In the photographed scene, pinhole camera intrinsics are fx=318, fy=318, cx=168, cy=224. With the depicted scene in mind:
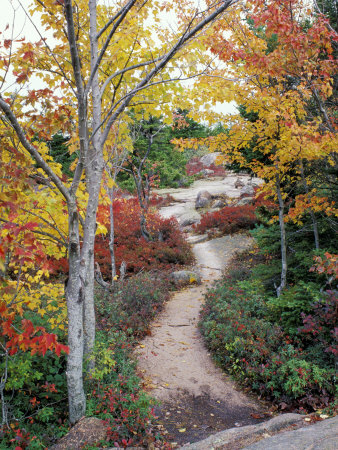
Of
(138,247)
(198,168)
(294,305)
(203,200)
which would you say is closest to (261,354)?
(294,305)

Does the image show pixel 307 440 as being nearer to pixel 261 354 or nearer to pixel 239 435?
pixel 239 435

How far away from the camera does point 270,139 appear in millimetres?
6199

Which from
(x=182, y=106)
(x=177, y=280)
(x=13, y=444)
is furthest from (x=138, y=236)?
(x=13, y=444)

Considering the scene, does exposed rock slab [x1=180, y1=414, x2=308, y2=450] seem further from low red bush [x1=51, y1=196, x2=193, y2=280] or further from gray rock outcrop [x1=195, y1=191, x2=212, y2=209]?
gray rock outcrop [x1=195, y1=191, x2=212, y2=209]

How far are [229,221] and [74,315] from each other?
1129 centimetres

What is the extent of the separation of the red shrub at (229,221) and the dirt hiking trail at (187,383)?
6220 mm

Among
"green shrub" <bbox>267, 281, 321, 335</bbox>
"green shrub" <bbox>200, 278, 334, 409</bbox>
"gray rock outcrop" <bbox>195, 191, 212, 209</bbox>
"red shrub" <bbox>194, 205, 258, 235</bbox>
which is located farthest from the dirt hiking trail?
"gray rock outcrop" <bbox>195, 191, 212, 209</bbox>

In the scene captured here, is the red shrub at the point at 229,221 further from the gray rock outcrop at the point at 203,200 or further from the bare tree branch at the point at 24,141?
the bare tree branch at the point at 24,141

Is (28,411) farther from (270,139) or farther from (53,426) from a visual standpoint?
(270,139)

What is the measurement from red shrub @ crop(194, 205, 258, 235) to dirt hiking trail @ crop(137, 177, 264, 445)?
20.4 feet

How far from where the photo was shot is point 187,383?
4.88 meters

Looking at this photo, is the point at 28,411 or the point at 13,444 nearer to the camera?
the point at 13,444

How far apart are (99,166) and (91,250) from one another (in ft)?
3.44

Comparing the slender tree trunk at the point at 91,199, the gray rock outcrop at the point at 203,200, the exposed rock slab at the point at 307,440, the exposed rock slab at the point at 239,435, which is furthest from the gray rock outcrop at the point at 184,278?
the gray rock outcrop at the point at 203,200
